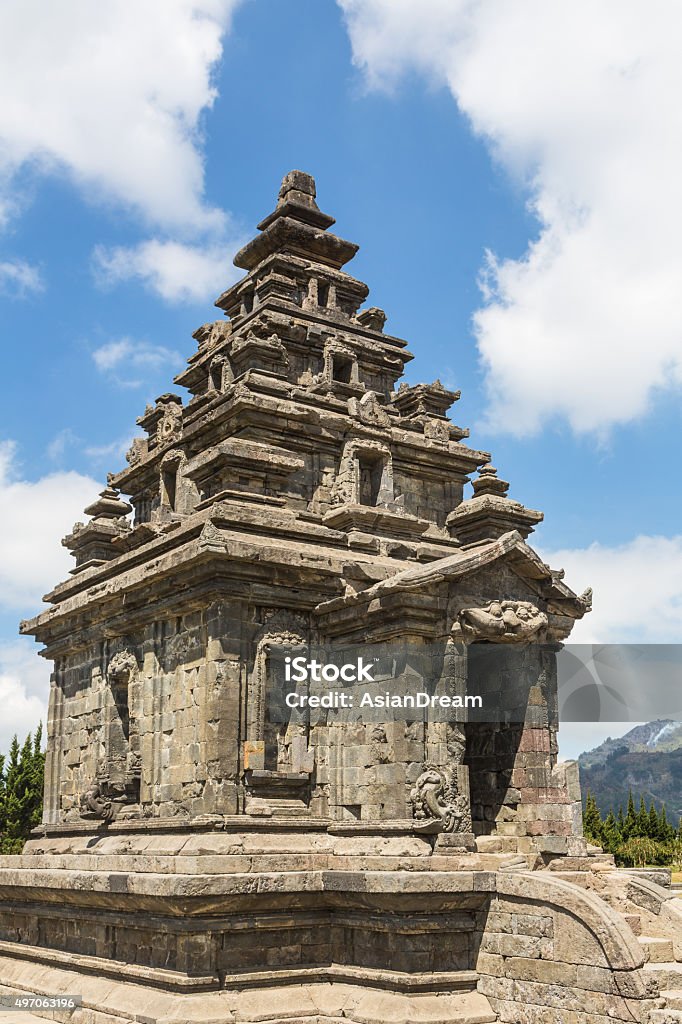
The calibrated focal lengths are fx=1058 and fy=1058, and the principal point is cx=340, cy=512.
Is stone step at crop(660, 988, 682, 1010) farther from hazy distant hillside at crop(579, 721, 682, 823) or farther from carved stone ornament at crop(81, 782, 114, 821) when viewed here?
hazy distant hillside at crop(579, 721, 682, 823)

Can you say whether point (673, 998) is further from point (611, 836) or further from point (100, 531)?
point (611, 836)

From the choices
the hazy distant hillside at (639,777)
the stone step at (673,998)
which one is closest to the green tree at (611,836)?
the stone step at (673,998)

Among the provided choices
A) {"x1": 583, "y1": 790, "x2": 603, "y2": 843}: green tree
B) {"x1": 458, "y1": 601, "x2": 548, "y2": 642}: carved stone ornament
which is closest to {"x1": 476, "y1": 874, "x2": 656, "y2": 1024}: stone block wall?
{"x1": 458, "y1": 601, "x2": 548, "y2": 642}: carved stone ornament

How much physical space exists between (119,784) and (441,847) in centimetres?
582

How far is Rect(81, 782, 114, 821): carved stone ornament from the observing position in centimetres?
1738

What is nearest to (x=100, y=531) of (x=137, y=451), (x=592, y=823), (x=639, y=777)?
(x=137, y=451)

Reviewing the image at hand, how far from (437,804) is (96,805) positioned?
6.43 metres

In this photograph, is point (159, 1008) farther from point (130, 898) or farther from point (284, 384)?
point (284, 384)

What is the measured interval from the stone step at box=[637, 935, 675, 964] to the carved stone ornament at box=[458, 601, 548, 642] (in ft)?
14.6

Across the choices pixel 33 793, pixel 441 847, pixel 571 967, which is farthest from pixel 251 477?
pixel 33 793

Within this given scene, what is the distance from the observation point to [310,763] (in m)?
15.6

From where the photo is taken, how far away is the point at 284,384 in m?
18.8

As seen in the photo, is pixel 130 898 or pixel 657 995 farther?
pixel 130 898

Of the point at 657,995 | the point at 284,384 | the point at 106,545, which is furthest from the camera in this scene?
the point at 106,545
